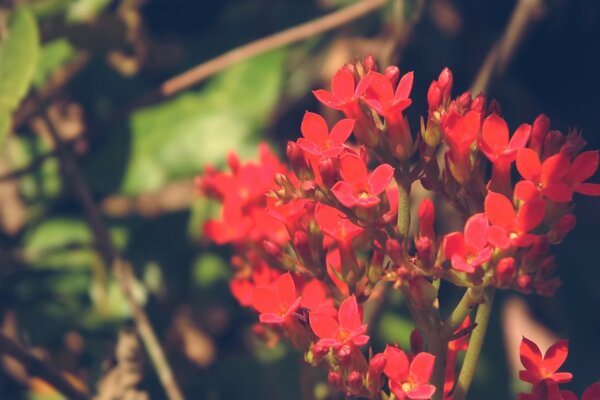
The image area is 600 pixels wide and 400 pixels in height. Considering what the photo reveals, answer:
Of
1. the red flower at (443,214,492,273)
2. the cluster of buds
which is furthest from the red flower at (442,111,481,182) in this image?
the red flower at (443,214,492,273)

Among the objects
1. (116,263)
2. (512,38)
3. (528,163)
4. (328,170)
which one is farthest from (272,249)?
(512,38)

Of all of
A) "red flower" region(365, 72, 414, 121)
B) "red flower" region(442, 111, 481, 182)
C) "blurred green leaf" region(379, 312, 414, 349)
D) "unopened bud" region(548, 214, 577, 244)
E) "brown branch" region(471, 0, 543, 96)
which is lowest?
"blurred green leaf" region(379, 312, 414, 349)

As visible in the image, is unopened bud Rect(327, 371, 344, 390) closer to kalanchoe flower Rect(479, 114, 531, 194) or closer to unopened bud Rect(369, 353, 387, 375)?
unopened bud Rect(369, 353, 387, 375)

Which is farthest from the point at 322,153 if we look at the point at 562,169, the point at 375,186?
the point at 562,169

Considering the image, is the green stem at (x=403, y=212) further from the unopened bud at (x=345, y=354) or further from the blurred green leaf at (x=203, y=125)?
the blurred green leaf at (x=203, y=125)

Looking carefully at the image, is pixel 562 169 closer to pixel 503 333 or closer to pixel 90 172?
pixel 503 333

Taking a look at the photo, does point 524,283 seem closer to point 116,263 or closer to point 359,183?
point 359,183
